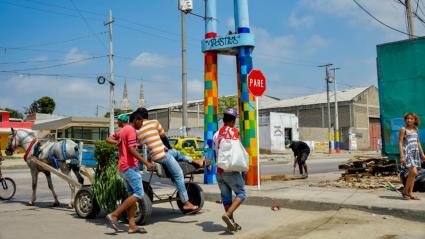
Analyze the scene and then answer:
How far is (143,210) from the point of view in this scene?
7.20 meters

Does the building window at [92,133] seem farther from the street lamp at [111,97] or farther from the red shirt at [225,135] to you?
the red shirt at [225,135]

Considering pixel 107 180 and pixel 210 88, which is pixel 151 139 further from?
pixel 210 88

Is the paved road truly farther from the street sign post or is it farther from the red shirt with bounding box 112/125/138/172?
the red shirt with bounding box 112/125/138/172

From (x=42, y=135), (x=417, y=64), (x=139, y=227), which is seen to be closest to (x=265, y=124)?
(x=417, y=64)

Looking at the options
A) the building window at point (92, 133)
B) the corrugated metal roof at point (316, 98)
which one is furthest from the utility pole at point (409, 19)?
the corrugated metal roof at point (316, 98)

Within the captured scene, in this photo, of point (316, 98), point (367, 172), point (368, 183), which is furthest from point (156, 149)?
point (316, 98)

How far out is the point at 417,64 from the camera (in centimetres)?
1289

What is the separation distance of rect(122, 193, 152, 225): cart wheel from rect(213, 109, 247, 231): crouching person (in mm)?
1292

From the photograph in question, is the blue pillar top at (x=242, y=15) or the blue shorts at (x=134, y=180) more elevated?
the blue pillar top at (x=242, y=15)

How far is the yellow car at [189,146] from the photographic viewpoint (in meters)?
20.0

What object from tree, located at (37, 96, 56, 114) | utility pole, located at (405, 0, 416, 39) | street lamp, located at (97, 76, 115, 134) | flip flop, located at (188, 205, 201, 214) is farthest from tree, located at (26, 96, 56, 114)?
flip flop, located at (188, 205, 201, 214)

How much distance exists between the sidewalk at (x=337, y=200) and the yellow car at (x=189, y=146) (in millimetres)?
9210

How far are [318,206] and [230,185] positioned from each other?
2.61 metres

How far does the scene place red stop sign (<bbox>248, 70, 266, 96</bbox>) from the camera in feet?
34.7
